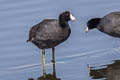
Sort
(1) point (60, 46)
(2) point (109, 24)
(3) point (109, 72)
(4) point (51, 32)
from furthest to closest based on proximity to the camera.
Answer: (1) point (60, 46) < (2) point (109, 24) < (4) point (51, 32) < (3) point (109, 72)

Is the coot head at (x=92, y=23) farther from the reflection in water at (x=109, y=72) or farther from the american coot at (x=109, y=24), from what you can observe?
the reflection in water at (x=109, y=72)

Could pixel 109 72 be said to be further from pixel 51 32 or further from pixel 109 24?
pixel 109 24

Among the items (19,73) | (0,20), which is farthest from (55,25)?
(0,20)

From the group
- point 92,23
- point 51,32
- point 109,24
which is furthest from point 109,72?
point 92,23

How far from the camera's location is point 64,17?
34.3 feet

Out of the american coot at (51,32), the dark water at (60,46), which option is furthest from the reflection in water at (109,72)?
the american coot at (51,32)

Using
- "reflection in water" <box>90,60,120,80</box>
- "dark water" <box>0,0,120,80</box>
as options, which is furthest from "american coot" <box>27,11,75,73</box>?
"reflection in water" <box>90,60,120,80</box>

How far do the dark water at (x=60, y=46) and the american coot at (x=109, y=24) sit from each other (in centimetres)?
29

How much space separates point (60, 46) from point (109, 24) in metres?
1.39

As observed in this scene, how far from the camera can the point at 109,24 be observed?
11.1 meters

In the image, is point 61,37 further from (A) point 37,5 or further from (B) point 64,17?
(A) point 37,5

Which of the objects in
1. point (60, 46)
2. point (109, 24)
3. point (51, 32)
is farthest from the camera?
point (60, 46)

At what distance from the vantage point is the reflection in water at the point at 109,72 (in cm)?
909

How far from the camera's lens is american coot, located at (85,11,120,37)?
1098cm
